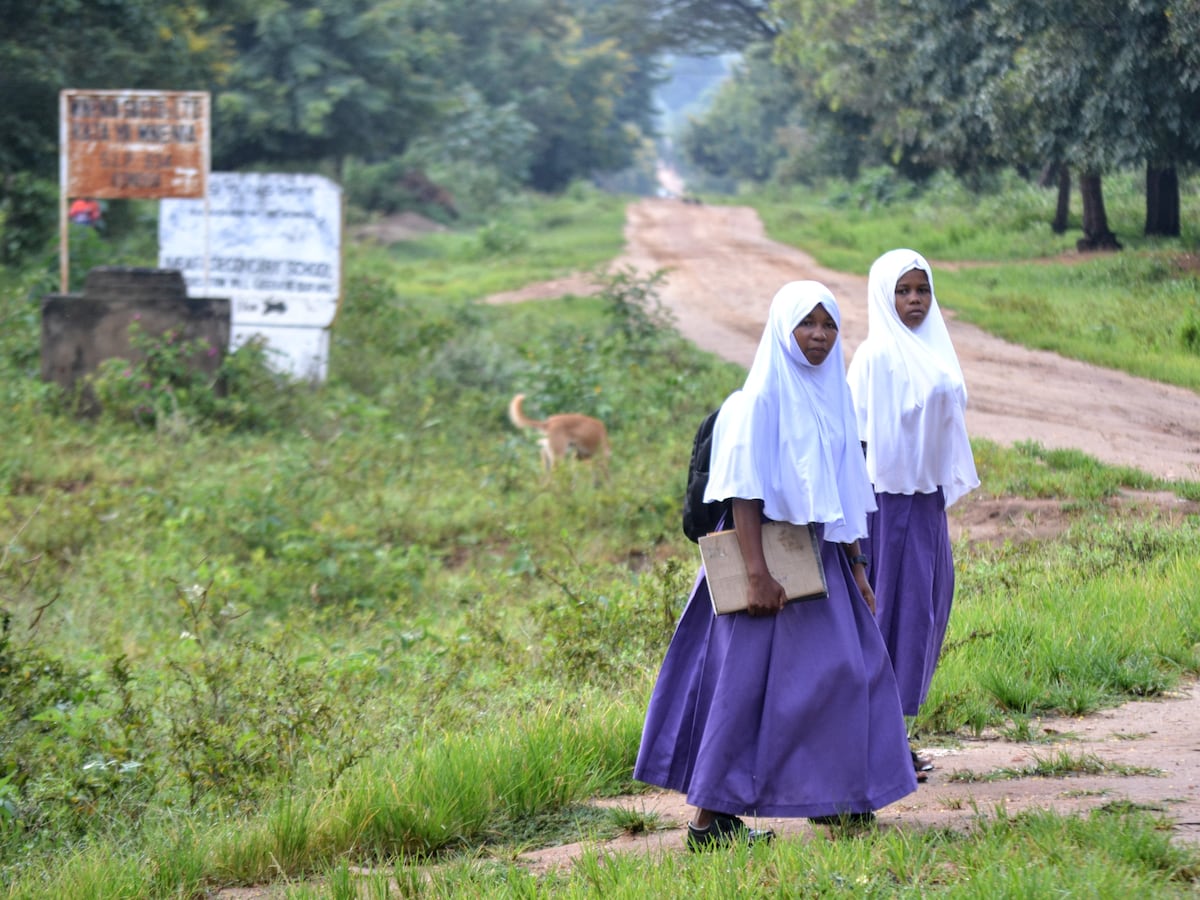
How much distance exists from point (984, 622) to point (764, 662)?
237 centimetres

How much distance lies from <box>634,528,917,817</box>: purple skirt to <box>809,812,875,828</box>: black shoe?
0.11 meters

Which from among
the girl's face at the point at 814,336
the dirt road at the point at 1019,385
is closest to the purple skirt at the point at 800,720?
the girl's face at the point at 814,336

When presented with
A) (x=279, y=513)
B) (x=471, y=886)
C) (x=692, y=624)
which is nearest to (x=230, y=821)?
(x=471, y=886)

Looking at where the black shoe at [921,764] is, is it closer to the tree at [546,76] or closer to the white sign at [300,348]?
the white sign at [300,348]

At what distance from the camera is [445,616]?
306 inches

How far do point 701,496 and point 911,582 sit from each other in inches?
40.4

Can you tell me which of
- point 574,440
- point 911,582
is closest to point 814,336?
point 911,582

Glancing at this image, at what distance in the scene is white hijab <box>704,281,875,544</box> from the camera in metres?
3.52

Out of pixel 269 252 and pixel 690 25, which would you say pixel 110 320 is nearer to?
pixel 269 252

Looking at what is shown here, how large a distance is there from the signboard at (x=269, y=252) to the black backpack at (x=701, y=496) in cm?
1060

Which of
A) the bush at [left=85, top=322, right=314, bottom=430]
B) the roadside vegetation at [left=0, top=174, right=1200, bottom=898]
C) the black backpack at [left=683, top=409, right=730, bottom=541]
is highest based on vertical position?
the black backpack at [left=683, top=409, right=730, bottom=541]

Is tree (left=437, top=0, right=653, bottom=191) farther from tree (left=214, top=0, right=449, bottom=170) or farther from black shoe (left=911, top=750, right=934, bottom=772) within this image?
black shoe (left=911, top=750, right=934, bottom=772)

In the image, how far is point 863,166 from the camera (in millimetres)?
30031

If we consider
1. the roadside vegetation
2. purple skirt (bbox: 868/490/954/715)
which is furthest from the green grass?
purple skirt (bbox: 868/490/954/715)
